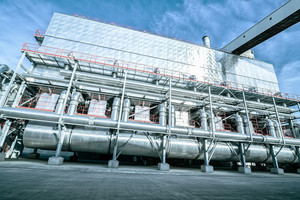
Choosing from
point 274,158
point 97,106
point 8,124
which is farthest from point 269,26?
point 8,124

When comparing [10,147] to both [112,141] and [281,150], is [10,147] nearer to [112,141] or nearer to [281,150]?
[112,141]

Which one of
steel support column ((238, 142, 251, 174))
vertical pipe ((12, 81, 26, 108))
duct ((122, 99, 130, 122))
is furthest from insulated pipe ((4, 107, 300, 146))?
vertical pipe ((12, 81, 26, 108))

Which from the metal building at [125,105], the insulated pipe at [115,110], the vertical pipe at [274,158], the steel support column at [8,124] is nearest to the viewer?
the steel support column at [8,124]

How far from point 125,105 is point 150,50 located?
383 inches

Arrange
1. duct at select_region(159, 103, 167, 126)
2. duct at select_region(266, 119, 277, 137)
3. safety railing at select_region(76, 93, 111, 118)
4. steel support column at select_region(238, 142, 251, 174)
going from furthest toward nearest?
duct at select_region(266, 119, 277, 137) < steel support column at select_region(238, 142, 251, 174) < safety railing at select_region(76, 93, 111, 118) < duct at select_region(159, 103, 167, 126)

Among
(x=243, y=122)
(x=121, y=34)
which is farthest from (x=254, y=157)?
(x=121, y=34)

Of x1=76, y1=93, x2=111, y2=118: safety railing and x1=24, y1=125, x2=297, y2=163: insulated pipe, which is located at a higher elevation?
x1=76, y1=93, x2=111, y2=118: safety railing

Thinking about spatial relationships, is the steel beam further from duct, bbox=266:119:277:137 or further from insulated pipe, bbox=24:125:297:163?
insulated pipe, bbox=24:125:297:163

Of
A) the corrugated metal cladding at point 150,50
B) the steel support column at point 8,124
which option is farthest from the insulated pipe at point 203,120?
the steel support column at point 8,124

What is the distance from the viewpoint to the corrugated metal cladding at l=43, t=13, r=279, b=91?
→ 47.6ft

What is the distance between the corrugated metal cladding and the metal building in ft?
0.42

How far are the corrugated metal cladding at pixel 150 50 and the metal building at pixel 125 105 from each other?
127mm

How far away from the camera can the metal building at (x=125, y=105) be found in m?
9.27

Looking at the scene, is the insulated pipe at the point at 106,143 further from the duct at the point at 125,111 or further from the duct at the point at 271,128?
the duct at the point at 271,128
